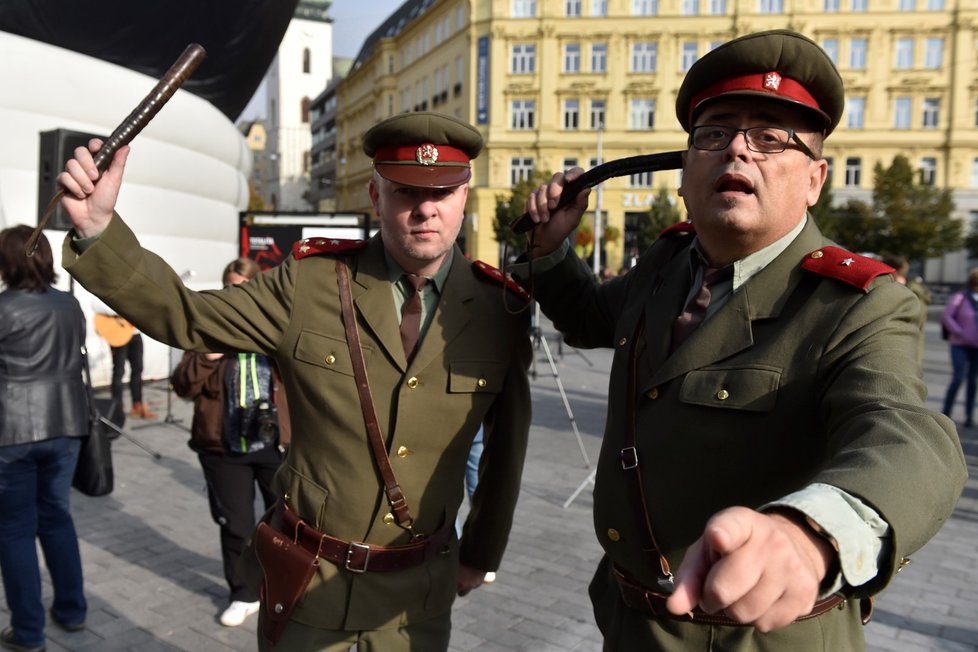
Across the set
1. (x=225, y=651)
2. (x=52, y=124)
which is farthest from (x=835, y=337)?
(x=52, y=124)

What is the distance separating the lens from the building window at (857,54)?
40219mm

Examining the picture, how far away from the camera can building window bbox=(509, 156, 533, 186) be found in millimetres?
43312

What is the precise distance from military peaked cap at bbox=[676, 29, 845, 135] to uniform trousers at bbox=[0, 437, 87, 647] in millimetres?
3519

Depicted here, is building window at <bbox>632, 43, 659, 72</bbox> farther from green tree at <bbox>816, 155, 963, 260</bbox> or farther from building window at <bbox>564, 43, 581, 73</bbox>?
green tree at <bbox>816, 155, 963, 260</bbox>

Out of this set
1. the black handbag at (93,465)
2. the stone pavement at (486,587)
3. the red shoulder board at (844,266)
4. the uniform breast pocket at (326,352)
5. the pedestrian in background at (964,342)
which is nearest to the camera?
the red shoulder board at (844,266)

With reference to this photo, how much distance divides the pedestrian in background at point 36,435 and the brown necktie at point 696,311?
3.13 meters

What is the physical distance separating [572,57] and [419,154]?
141 ft

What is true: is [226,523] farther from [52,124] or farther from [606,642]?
[52,124]

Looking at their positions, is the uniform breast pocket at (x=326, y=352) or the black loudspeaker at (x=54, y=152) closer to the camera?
the uniform breast pocket at (x=326, y=352)

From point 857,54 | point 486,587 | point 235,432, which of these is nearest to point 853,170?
point 857,54

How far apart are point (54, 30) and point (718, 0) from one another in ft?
124

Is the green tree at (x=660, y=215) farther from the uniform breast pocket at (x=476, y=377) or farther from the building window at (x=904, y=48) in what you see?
the uniform breast pocket at (x=476, y=377)

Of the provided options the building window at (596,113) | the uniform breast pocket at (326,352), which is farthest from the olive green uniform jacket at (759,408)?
the building window at (596,113)

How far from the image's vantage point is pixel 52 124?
31.6 feet
